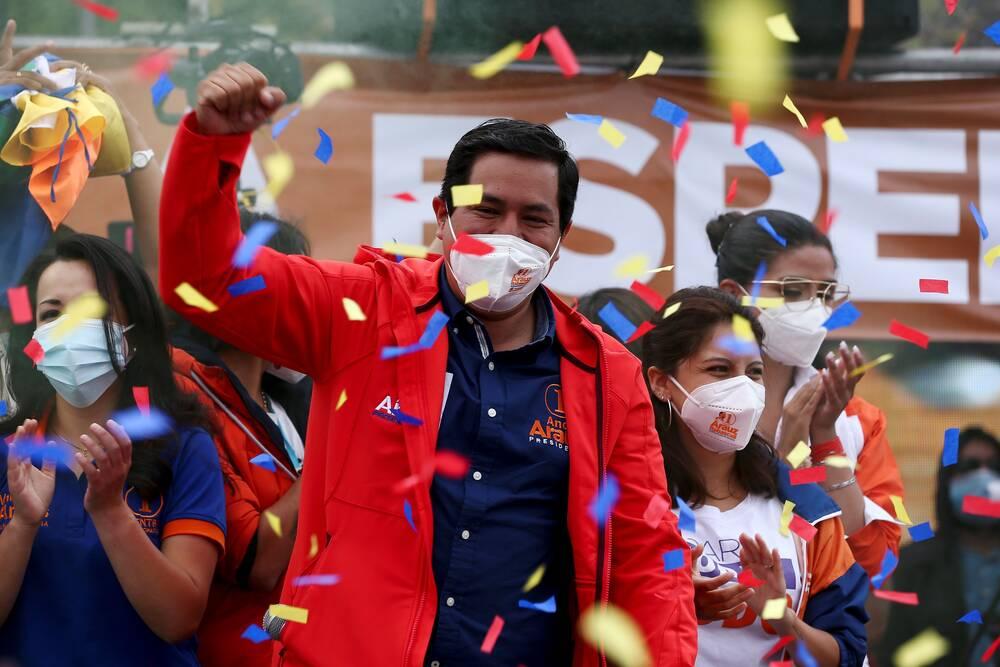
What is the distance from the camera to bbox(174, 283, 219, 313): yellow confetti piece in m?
2.51

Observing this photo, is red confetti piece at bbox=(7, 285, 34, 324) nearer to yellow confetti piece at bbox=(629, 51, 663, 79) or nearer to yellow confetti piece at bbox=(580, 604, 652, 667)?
yellow confetti piece at bbox=(580, 604, 652, 667)

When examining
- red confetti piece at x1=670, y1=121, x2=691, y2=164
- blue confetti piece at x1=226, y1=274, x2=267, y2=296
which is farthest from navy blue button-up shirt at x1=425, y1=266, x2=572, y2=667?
red confetti piece at x1=670, y1=121, x2=691, y2=164

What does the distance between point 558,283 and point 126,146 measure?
6.75 feet

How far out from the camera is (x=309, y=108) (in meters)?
5.65

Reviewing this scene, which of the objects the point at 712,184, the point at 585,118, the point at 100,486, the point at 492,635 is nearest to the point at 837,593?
the point at 492,635

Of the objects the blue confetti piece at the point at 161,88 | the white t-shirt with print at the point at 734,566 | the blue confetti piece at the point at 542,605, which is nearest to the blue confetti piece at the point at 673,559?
the blue confetti piece at the point at 542,605

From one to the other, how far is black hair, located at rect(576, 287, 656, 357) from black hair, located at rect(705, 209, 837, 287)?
286 mm

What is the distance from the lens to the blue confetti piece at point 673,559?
3.01 metres

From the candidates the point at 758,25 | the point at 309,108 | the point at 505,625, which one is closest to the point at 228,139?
the point at 505,625

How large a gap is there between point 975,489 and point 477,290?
3451 mm

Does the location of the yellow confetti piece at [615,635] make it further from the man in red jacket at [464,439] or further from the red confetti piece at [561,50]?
the red confetti piece at [561,50]

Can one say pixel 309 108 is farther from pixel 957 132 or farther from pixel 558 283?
pixel 957 132

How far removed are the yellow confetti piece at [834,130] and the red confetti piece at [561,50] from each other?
3.45ft

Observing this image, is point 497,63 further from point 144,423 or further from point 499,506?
point 499,506
